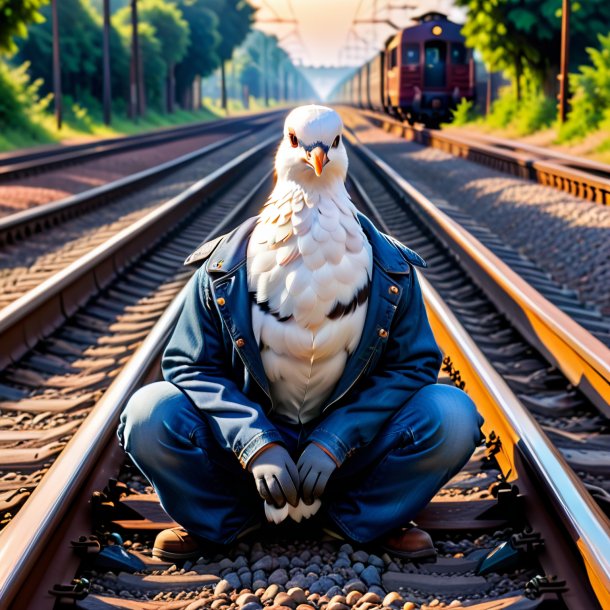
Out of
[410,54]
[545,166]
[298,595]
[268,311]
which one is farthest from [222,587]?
[410,54]

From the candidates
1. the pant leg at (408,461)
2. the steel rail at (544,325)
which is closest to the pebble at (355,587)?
the pant leg at (408,461)

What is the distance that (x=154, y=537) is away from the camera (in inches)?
133

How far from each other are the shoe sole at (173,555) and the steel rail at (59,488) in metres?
0.33

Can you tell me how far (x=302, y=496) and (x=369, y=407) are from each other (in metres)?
0.37

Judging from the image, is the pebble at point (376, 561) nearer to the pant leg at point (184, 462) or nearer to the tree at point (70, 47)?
the pant leg at point (184, 462)

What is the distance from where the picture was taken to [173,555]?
3.16 metres

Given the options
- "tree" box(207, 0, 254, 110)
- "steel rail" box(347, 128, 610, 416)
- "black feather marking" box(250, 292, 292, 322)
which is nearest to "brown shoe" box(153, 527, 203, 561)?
"black feather marking" box(250, 292, 292, 322)

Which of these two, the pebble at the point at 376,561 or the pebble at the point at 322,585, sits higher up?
the pebble at the point at 322,585

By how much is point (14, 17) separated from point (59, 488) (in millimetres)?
24987

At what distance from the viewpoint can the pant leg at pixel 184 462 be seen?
3037 mm

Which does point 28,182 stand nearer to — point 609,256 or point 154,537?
point 609,256

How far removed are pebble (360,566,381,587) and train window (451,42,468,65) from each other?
26832mm

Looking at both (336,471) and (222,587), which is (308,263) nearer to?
(336,471)

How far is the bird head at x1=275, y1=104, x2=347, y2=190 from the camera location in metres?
2.77
